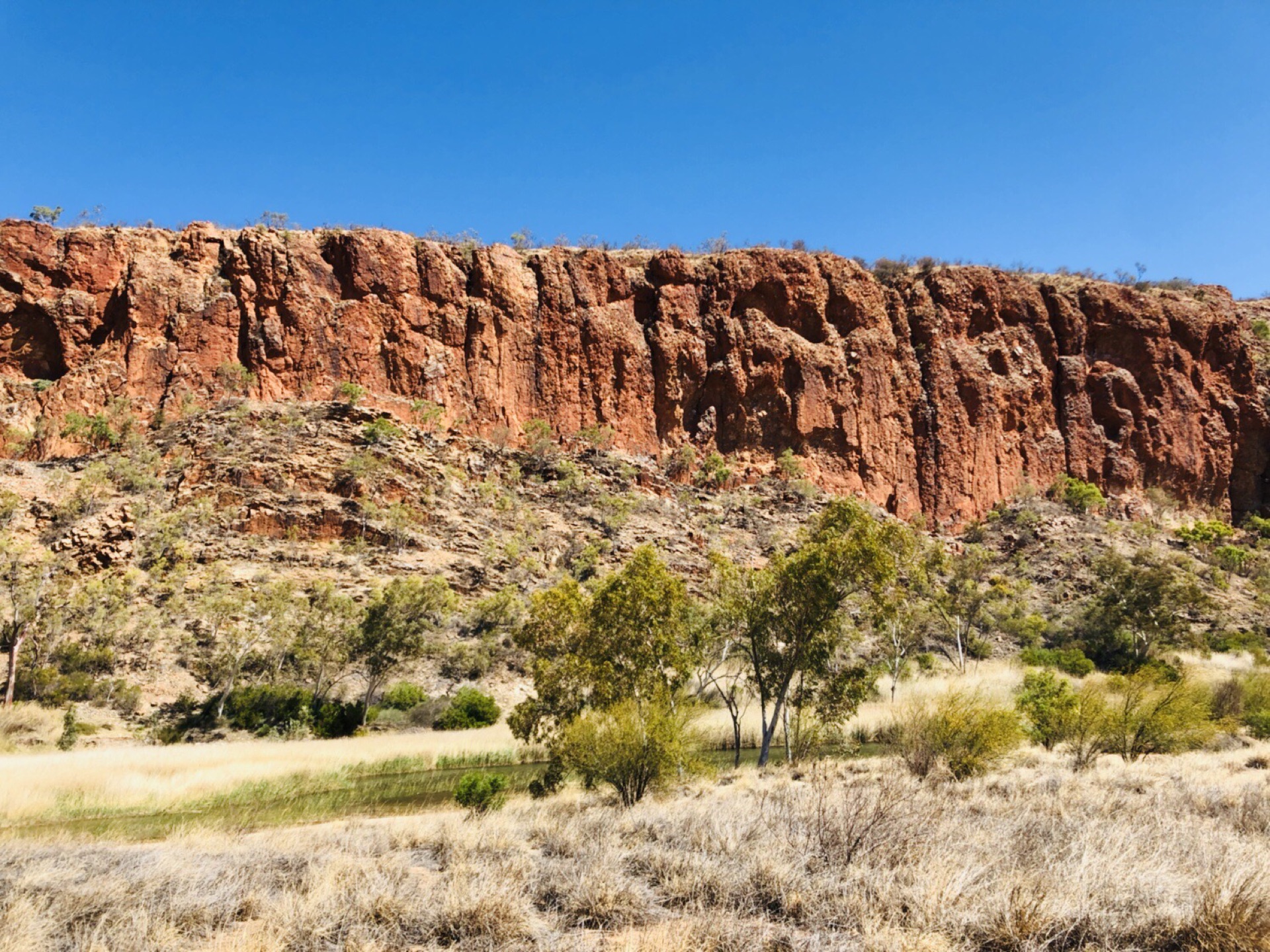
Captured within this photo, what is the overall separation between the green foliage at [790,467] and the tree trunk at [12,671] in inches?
1976

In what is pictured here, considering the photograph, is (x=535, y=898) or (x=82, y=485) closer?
(x=535, y=898)

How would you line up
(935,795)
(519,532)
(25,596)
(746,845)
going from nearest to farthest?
(746,845), (935,795), (25,596), (519,532)

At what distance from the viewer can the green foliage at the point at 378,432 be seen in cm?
4803

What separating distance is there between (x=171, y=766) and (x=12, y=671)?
Result: 11.8 metres

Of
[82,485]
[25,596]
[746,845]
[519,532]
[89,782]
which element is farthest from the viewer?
[519,532]

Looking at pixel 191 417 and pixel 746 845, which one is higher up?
pixel 191 417

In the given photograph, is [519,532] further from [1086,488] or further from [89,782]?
[1086,488]

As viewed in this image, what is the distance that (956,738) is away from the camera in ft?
51.9

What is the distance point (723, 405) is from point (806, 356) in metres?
8.78

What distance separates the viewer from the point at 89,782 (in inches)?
630

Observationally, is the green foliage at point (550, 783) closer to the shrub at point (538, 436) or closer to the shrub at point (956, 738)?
the shrub at point (956, 738)

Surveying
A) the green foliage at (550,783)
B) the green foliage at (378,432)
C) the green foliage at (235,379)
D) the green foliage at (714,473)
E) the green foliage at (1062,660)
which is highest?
the green foliage at (235,379)

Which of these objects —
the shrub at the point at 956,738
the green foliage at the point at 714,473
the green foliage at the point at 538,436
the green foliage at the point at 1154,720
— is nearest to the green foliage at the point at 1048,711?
the green foliage at the point at 1154,720

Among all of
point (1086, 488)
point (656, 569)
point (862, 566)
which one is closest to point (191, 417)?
point (656, 569)
